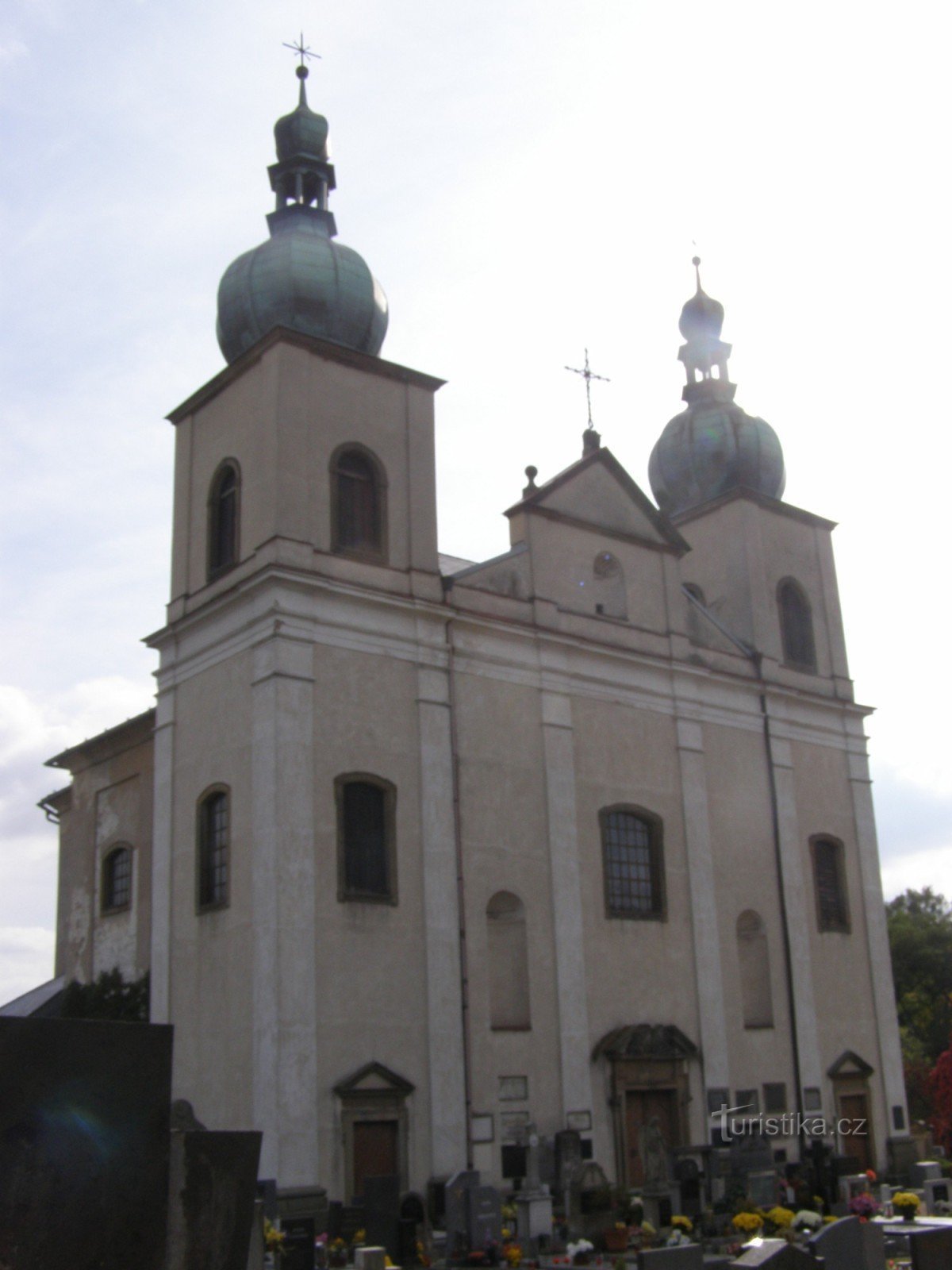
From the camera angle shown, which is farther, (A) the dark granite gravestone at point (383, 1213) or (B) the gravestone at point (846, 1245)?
(A) the dark granite gravestone at point (383, 1213)

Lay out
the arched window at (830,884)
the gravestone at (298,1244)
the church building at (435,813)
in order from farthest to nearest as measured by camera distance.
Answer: the arched window at (830,884) → the church building at (435,813) → the gravestone at (298,1244)

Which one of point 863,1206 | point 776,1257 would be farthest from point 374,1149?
point 776,1257

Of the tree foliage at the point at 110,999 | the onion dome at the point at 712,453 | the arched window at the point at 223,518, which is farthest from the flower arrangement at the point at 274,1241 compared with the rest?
the onion dome at the point at 712,453

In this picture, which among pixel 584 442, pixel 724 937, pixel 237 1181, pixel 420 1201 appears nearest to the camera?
pixel 237 1181

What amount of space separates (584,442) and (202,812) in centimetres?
1035

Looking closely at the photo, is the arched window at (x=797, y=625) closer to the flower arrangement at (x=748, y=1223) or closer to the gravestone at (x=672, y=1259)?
the flower arrangement at (x=748, y=1223)

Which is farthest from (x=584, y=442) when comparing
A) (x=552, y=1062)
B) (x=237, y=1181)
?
(x=237, y=1181)

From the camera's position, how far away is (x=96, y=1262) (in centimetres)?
573

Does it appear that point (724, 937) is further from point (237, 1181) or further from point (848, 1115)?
point (237, 1181)

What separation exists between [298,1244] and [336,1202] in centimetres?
260

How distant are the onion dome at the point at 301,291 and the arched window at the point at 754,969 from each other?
492 inches

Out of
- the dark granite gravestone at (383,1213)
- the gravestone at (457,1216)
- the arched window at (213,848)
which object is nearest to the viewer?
the gravestone at (457,1216)

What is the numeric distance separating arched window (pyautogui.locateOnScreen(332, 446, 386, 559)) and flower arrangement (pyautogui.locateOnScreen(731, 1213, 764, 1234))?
10.8m

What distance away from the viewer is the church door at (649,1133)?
2156 centimetres
